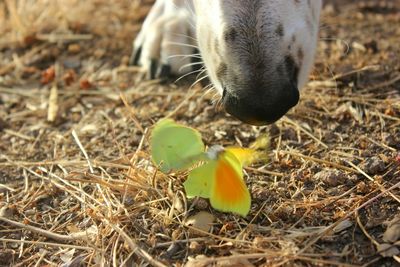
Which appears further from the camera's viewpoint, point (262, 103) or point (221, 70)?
point (221, 70)

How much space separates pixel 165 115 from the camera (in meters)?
2.51

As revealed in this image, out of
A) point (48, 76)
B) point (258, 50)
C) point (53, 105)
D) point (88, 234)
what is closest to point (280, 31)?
point (258, 50)

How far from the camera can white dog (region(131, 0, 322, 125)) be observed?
1801mm

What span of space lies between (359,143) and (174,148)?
65cm

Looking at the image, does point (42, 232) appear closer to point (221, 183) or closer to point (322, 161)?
point (221, 183)

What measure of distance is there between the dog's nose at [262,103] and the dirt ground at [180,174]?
0.23 meters

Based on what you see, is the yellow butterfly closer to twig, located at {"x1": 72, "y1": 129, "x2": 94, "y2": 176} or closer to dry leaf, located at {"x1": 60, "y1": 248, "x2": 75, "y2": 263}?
dry leaf, located at {"x1": 60, "y1": 248, "x2": 75, "y2": 263}

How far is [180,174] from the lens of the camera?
194 cm

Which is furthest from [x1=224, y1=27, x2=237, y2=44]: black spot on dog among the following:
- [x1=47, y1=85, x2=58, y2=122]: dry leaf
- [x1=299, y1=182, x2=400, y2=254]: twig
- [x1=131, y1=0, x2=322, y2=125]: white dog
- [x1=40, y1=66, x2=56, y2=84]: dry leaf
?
[x1=40, y1=66, x2=56, y2=84]: dry leaf

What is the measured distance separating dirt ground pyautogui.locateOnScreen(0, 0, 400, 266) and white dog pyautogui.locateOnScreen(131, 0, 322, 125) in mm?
271

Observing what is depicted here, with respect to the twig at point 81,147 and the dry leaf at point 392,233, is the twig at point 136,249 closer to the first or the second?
the twig at point 81,147

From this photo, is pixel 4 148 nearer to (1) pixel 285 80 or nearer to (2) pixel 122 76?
(2) pixel 122 76

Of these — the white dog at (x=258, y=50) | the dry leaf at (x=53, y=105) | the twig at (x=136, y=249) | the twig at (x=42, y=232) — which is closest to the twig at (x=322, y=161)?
the white dog at (x=258, y=50)

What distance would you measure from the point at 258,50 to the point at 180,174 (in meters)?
0.44
